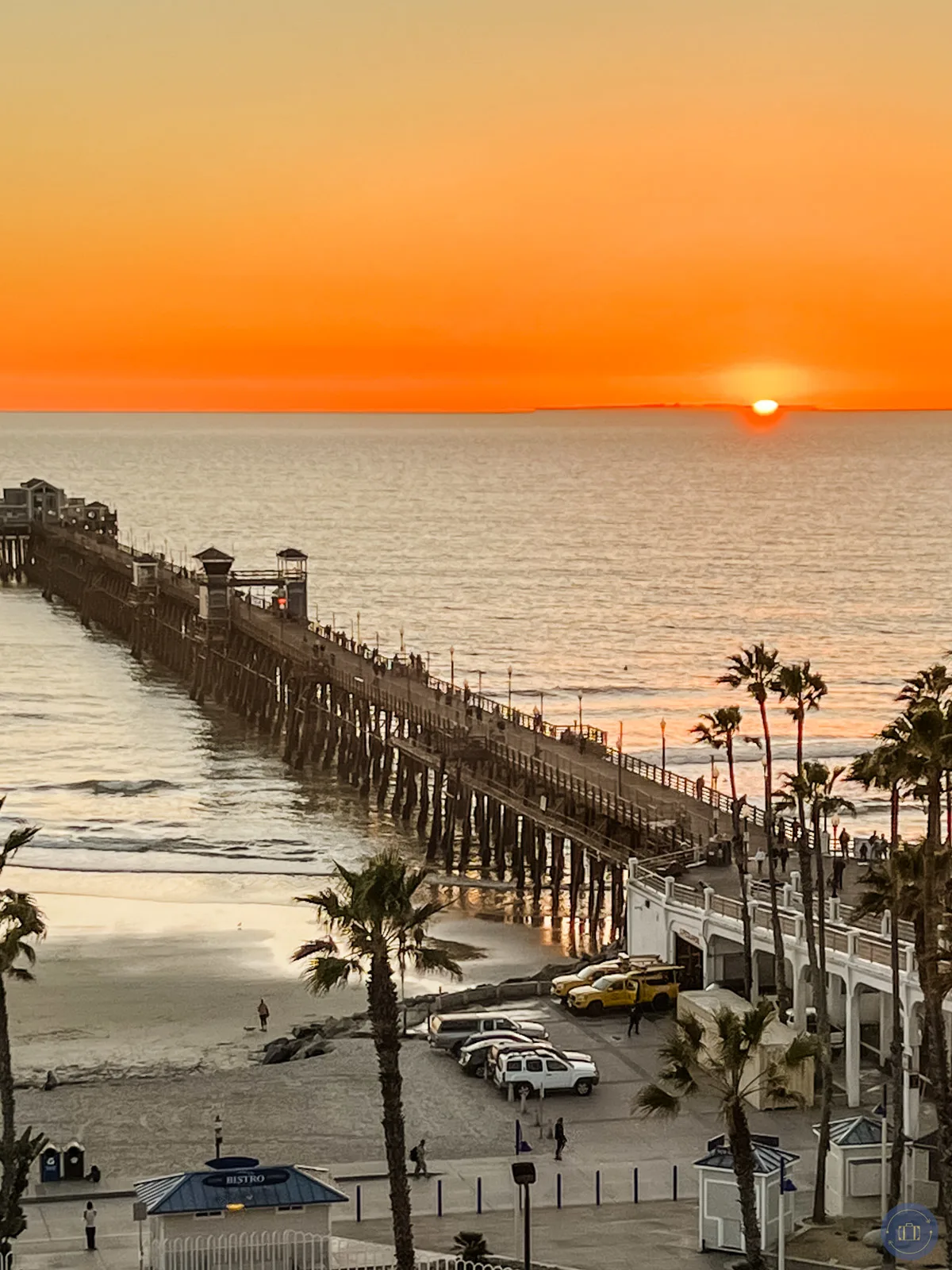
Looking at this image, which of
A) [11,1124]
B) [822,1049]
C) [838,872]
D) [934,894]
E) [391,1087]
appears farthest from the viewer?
[838,872]

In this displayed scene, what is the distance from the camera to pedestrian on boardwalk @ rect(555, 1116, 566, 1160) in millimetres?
38359

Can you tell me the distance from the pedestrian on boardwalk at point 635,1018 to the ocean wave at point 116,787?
4221cm

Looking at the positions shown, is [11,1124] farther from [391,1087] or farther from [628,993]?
[628,993]

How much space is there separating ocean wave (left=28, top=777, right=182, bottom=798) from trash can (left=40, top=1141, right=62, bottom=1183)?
48.8 m

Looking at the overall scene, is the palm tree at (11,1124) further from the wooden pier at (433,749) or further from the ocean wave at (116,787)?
the ocean wave at (116,787)

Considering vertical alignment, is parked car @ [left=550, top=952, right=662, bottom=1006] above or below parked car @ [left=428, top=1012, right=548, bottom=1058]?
above

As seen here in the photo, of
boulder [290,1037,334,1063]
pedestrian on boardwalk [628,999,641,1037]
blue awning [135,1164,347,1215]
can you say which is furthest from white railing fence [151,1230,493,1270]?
pedestrian on boardwalk [628,999,641,1037]

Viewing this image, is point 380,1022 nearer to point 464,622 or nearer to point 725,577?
point 464,622

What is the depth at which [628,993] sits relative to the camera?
155 feet

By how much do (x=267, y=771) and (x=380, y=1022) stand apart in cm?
5887

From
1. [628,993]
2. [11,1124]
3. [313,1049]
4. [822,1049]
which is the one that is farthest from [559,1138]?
[11,1124]

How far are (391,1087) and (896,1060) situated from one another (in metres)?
9.44

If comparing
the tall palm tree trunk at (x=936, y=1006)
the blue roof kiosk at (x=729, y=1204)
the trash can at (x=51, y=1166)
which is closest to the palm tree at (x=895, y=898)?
the tall palm tree trunk at (x=936, y=1006)

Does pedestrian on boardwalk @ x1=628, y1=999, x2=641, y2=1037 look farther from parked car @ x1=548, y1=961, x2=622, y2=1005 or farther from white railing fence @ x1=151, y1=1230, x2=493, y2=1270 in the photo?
white railing fence @ x1=151, y1=1230, x2=493, y2=1270
